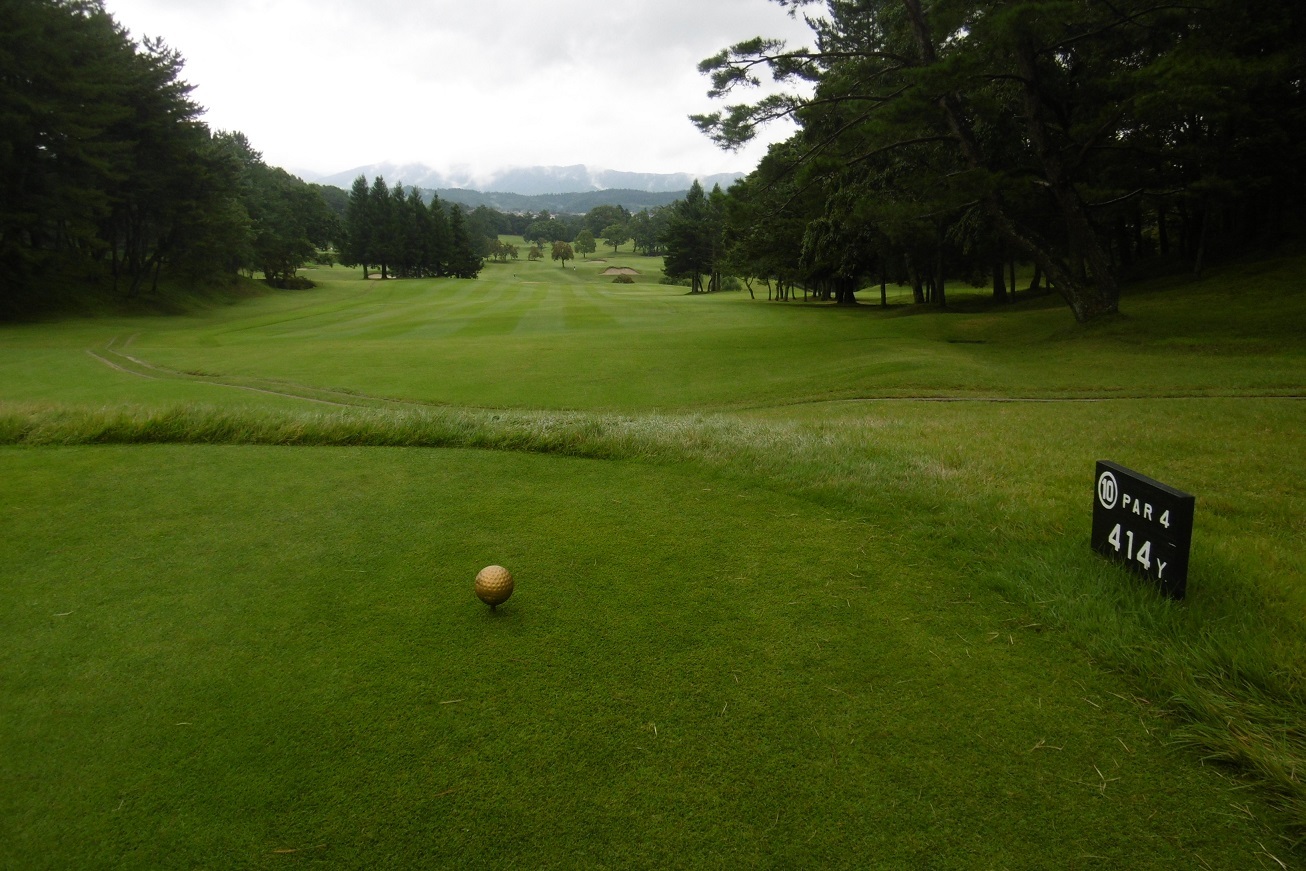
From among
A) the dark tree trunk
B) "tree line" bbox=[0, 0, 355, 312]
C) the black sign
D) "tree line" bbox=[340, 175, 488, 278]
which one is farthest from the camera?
"tree line" bbox=[340, 175, 488, 278]

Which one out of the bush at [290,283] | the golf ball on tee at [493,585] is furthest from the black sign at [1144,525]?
the bush at [290,283]

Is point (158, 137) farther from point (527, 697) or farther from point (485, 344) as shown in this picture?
point (527, 697)

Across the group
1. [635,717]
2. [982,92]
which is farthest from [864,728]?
[982,92]

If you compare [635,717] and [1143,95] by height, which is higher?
[1143,95]

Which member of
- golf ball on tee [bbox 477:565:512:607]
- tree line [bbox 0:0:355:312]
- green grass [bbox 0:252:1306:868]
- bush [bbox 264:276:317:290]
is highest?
tree line [bbox 0:0:355:312]

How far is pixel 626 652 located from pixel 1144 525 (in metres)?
3.09

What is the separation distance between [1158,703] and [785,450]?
4194 mm

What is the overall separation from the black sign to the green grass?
0.18 metres

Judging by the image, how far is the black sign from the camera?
11.2 feet

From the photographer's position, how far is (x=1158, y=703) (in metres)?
2.89

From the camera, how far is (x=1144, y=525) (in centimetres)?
370

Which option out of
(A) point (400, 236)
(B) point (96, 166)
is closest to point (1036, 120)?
(B) point (96, 166)

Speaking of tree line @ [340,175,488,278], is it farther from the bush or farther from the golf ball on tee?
the golf ball on tee

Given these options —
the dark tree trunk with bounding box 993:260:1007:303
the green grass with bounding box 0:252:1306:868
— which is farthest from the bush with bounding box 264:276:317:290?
the green grass with bounding box 0:252:1306:868
